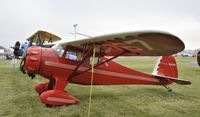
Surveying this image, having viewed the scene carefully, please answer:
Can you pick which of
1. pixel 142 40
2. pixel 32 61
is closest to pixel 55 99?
pixel 32 61

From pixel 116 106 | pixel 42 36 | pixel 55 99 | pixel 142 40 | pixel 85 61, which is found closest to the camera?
pixel 142 40

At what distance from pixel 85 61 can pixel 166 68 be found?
3.46 meters

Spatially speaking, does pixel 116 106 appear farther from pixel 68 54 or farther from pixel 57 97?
pixel 68 54

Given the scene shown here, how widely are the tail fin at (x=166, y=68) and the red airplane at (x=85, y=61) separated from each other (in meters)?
0.36

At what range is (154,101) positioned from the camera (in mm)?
6816

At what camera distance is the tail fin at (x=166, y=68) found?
8477 mm

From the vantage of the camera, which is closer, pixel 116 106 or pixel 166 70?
pixel 116 106

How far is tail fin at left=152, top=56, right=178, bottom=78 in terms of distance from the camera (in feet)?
27.8

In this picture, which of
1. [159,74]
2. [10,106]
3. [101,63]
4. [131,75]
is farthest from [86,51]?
[159,74]

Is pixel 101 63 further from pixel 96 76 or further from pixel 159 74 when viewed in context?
pixel 159 74

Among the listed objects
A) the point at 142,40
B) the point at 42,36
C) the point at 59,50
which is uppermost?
the point at 42,36

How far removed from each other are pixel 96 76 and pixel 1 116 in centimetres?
309

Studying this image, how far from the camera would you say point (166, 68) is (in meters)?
8.59

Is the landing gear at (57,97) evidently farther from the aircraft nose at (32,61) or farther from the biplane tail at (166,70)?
the biplane tail at (166,70)
